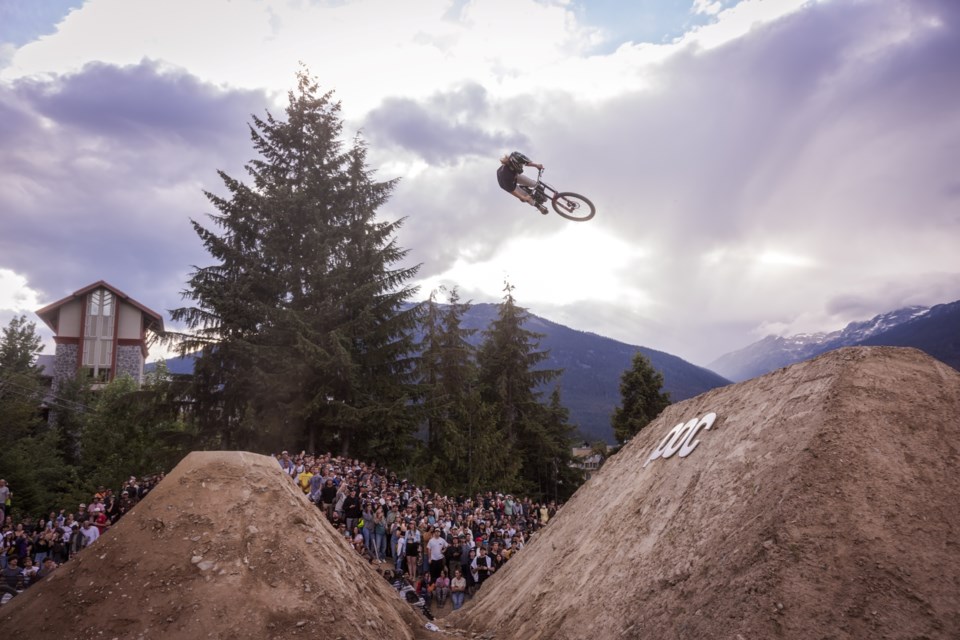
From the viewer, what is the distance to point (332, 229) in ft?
106

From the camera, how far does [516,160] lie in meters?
14.2

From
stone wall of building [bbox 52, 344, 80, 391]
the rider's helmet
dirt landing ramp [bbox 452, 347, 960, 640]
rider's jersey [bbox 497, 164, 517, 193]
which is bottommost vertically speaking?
dirt landing ramp [bbox 452, 347, 960, 640]

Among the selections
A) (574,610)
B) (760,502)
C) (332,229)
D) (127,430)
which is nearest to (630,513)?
(574,610)

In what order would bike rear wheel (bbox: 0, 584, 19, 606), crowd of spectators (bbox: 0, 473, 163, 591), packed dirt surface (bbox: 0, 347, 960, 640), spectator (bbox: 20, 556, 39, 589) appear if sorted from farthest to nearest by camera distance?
crowd of spectators (bbox: 0, 473, 163, 591)
spectator (bbox: 20, 556, 39, 589)
bike rear wheel (bbox: 0, 584, 19, 606)
packed dirt surface (bbox: 0, 347, 960, 640)

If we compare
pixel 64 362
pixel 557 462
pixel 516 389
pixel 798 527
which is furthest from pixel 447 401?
pixel 64 362

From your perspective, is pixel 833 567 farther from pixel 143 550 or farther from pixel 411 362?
pixel 411 362

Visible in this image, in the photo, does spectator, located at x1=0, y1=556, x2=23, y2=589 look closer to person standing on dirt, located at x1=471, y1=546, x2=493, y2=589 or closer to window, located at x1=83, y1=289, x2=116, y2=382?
person standing on dirt, located at x1=471, y1=546, x2=493, y2=589

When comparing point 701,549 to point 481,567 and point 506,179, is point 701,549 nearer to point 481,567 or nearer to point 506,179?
point 506,179

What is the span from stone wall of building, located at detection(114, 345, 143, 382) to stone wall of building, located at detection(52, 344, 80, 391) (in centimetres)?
348

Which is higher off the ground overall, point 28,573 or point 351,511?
point 351,511

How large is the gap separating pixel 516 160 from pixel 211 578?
1086cm

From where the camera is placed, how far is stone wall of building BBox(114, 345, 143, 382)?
55.9 m

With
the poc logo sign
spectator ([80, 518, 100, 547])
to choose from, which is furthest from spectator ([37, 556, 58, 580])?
the poc logo sign

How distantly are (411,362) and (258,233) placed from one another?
37.0 ft
